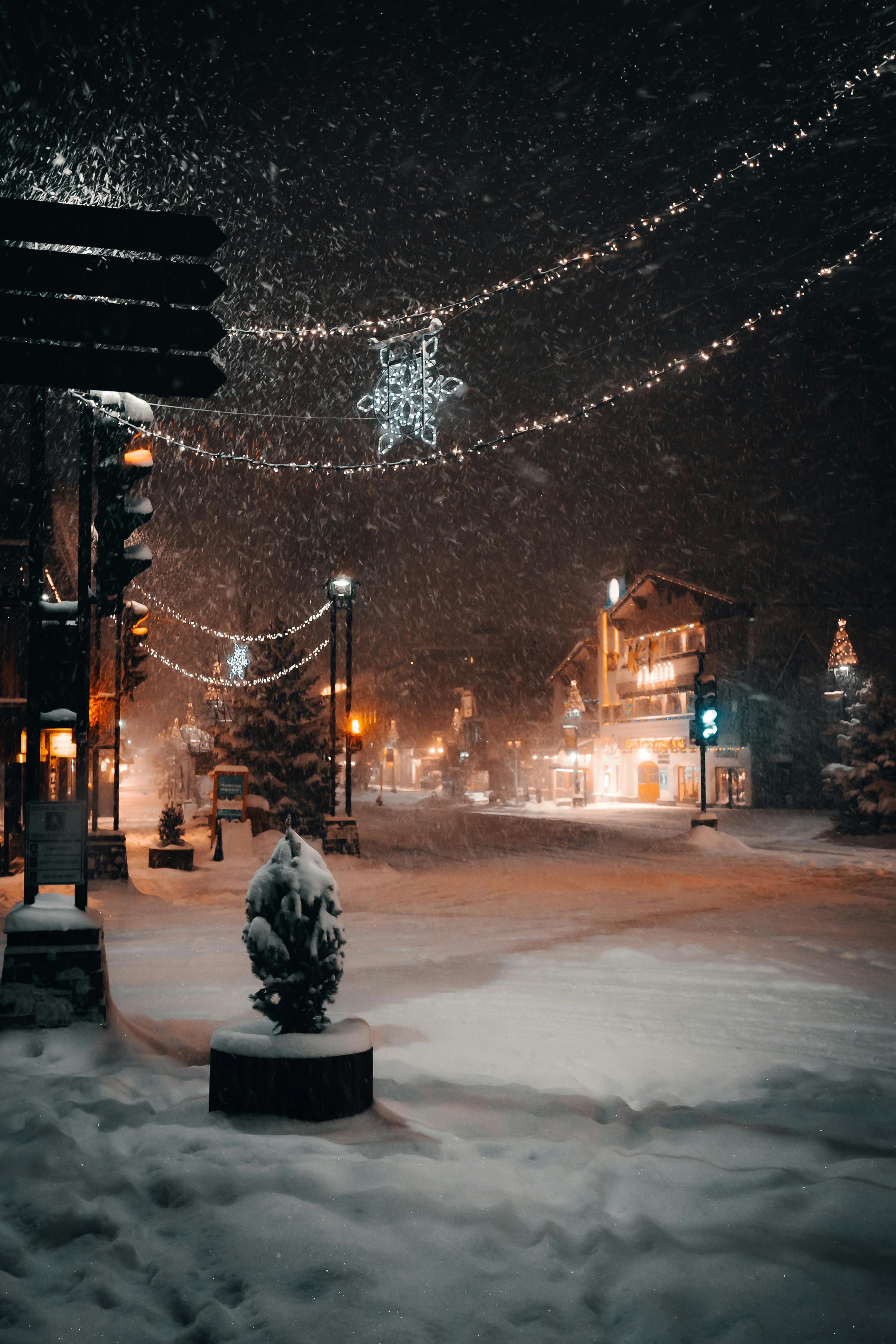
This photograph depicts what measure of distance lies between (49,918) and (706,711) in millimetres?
21743

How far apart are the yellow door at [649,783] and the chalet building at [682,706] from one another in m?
0.07

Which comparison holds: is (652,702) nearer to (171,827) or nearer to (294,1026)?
(171,827)

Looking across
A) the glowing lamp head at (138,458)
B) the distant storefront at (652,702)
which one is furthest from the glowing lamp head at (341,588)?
the distant storefront at (652,702)

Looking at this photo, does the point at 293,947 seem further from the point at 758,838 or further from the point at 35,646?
the point at 758,838

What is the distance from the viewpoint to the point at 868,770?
28750 mm

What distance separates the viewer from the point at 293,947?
535 centimetres

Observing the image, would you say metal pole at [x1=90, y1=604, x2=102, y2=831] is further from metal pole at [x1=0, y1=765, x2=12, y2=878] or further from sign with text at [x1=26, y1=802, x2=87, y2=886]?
sign with text at [x1=26, y1=802, x2=87, y2=886]

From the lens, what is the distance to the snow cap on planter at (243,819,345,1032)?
5320mm

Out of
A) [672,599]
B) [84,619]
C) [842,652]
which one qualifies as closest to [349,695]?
[84,619]

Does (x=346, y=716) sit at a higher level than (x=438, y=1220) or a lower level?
higher

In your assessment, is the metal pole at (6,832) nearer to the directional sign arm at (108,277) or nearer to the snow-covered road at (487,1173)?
the snow-covered road at (487,1173)

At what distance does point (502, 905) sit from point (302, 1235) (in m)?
11.3

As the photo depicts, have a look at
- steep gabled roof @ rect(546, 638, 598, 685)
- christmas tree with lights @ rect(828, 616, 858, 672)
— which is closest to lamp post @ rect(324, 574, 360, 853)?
christmas tree with lights @ rect(828, 616, 858, 672)

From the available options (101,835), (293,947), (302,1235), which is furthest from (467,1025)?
(101,835)
